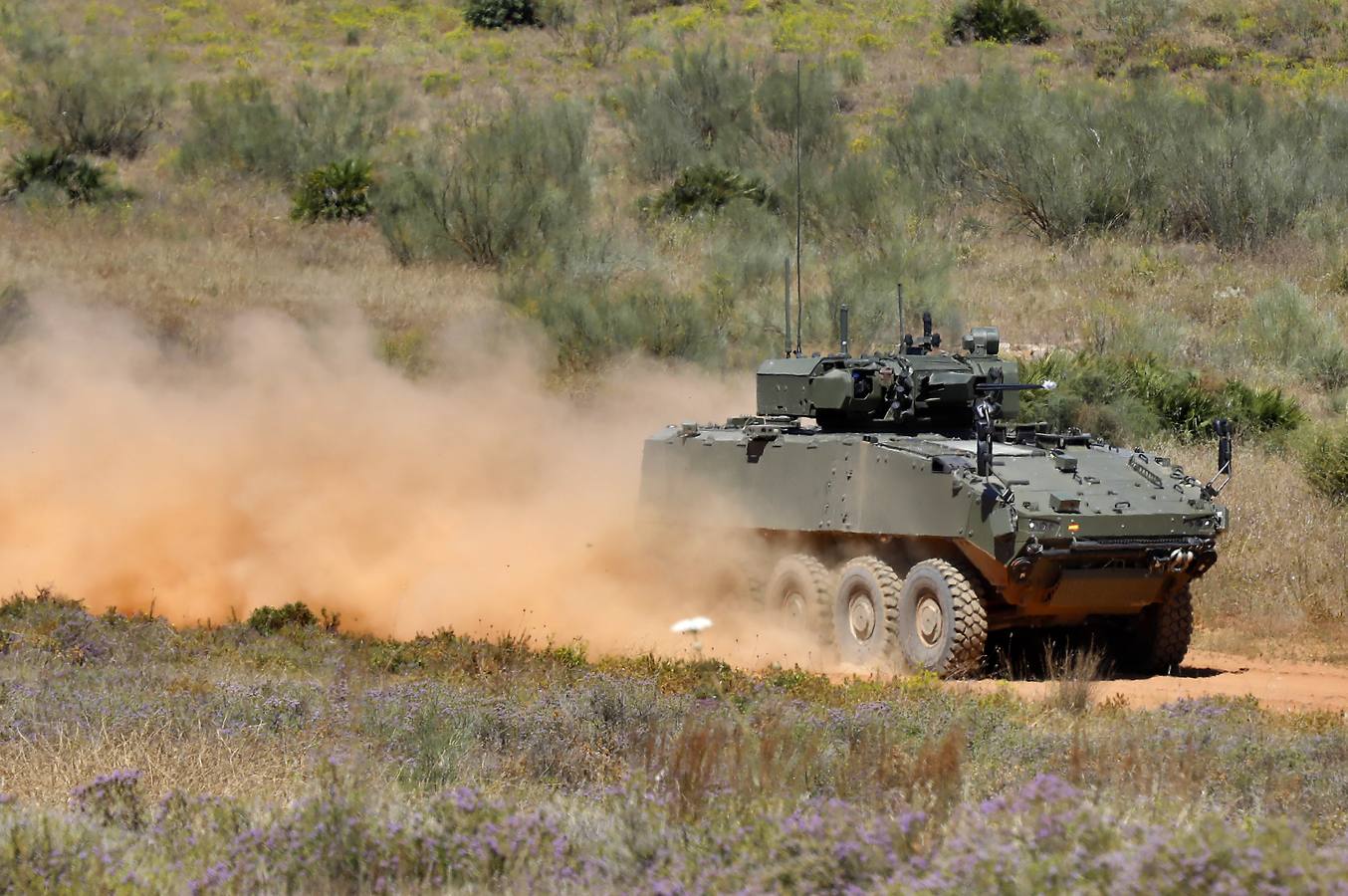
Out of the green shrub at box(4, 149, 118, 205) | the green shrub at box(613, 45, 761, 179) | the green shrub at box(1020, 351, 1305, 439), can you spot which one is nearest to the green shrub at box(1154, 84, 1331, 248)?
the green shrub at box(613, 45, 761, 179)

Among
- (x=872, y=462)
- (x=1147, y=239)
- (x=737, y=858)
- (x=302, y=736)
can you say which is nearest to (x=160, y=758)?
(x=302, y=736)

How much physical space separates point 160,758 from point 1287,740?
18.6 ft

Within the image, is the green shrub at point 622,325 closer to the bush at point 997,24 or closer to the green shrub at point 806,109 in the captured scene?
the green shrub at point 806,109

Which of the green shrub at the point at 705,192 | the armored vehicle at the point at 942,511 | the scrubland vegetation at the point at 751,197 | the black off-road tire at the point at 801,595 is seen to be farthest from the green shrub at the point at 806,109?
the black off-road tire at the point at 801,595

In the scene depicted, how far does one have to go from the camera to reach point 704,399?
24.1m

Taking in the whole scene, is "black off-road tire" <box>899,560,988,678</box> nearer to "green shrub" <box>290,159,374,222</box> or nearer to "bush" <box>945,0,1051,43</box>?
"green shrub" <box>290,159,374,222</box>

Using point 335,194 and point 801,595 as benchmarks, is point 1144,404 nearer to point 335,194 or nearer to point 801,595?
point 801,595

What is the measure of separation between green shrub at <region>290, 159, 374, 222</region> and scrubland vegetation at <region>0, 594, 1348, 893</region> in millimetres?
22125

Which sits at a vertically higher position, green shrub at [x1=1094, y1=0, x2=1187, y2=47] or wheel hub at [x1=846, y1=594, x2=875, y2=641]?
green shrub at [x1=1094, y1=0, x2=1187, y2=47]

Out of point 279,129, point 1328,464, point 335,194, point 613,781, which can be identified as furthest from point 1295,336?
point 279,129

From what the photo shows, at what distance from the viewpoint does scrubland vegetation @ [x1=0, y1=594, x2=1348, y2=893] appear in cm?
617

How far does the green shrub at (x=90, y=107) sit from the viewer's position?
38625mm

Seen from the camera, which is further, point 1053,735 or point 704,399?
point 704,399

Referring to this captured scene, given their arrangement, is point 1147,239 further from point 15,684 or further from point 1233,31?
point 15,684
